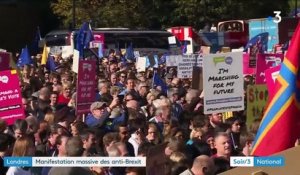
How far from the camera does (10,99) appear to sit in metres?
11.2

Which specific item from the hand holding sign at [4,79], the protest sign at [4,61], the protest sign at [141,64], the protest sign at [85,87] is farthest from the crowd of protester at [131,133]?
the protest sign at [141,64]

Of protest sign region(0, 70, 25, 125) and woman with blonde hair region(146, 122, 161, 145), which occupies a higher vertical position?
protest sign region(0, 70, 25, 125)

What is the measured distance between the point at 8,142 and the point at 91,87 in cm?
448

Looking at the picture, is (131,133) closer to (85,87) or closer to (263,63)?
(85,87)

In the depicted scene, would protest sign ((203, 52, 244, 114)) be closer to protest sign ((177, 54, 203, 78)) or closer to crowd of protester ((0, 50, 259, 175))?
crowd of protester ((0, 50, 259, 175))

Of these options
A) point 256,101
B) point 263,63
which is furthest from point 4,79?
point 263,63

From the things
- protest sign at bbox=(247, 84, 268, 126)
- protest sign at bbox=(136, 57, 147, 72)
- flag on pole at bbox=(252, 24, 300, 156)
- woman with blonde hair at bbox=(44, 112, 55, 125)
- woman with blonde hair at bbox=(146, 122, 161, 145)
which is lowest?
protest sign at bbox=(136, 57, 147, 72)

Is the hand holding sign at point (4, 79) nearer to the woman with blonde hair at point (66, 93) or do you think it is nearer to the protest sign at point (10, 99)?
the protest sign at point (10, 99)

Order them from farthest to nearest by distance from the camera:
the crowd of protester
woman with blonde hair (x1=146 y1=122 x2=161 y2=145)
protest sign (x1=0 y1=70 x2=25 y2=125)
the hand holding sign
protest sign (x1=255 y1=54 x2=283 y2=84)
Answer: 1. protest sign (x1=255 y1=54 x2=283 y2=84)
2. the hand holding sign
3. protest sign (x1=0 y1=70 x2=25 y2=125)
4. woman with blonde hair (x1=146 y1=122 x2=161 y2=145)
5. the crowd of protester

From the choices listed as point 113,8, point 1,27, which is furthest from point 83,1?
point 1,27

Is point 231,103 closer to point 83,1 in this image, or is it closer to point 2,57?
point 2,57

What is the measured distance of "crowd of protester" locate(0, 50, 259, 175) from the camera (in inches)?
→ 299

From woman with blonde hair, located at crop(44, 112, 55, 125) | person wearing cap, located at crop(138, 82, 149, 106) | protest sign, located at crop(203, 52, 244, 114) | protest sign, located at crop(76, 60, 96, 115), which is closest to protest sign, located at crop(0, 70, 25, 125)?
woman with blonde hair, located at crop(44, 112, 55, 125)

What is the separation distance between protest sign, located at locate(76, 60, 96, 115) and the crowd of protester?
308mm
